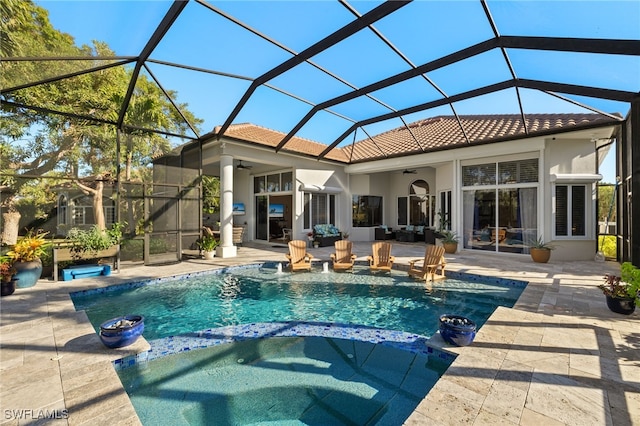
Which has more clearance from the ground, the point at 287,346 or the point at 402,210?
the point at 402,210

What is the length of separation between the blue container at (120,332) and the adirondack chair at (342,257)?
5.83 meters

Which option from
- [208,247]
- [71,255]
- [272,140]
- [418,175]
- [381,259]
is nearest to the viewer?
[71,255]

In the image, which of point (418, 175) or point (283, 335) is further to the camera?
point (418, 175)

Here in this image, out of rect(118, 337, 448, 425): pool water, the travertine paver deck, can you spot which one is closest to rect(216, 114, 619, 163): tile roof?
the travertine paver deck

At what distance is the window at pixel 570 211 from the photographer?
31.0 ft

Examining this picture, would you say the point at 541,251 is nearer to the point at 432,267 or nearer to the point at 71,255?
the point at 432,267

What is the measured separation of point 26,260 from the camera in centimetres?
635

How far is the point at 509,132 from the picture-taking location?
991 cm

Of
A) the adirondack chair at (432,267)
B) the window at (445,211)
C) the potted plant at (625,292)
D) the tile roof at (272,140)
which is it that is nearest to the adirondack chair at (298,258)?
the adirondack chair at (432,267)

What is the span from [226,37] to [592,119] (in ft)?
34.4

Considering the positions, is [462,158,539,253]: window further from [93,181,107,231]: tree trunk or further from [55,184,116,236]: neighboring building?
[93,181,107,231]: tree trunk

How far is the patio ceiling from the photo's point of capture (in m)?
4.99

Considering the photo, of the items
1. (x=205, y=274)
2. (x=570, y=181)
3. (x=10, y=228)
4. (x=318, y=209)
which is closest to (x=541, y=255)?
(x=570, y=181)

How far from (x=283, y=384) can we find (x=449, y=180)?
438 inches
